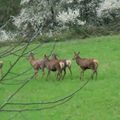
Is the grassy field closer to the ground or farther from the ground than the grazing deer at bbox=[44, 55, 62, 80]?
closer to the ground

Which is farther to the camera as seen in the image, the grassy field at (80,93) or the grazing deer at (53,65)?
the grazing deer at (53,65)

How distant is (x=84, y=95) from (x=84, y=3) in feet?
56.3

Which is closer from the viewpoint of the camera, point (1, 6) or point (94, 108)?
point (94, 108)

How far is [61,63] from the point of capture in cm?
1831

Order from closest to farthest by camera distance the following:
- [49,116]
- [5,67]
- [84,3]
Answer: [49,116] < [5,67] < [84,3]

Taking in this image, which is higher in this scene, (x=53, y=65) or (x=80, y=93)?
(x=53, y=65)

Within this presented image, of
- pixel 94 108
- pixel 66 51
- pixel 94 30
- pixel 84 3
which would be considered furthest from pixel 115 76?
pixel 84 3

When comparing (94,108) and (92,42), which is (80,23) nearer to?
(92,42)

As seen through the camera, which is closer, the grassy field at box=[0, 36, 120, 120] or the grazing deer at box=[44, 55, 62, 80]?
the grassy field at box=[0, 36, 120, 120]

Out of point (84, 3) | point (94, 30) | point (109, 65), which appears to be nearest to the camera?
point (109, 65)

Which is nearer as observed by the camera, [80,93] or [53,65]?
[80,93]

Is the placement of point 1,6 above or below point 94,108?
above

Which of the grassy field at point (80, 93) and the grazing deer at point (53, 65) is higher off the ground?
the grazing deer at point (53, 65)

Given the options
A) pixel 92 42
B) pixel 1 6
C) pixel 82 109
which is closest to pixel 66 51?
pixel 92 42
